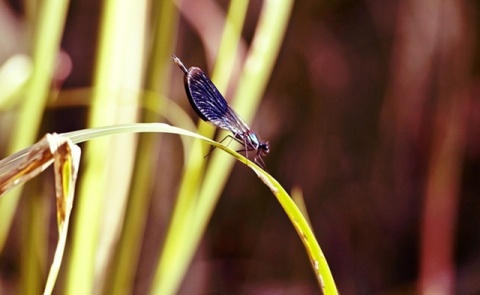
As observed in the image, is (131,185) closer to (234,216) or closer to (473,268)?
(234,216)

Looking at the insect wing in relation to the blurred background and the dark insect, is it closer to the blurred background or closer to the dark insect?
the dark insect

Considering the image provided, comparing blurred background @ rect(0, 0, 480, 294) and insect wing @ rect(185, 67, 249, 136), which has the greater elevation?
blurred background @ rect(0, 0, 480, 294)

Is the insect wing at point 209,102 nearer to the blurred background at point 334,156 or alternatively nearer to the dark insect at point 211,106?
the dark insect at point 211,106

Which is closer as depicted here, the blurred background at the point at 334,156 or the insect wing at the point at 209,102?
the insect wing at the point at 209,102

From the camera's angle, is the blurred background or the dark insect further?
the blurred background

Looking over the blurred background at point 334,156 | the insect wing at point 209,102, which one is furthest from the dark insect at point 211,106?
the blurred background at point 334,156

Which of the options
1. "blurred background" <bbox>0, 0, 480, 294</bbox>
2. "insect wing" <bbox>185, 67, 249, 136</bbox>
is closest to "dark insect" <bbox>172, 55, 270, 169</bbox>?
"insect wing" <bbox>185, 67, 249, 136</bbox>

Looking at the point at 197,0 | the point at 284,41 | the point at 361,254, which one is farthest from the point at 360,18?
the point at 361,254

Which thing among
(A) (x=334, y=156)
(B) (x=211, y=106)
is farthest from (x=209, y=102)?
(A) (x=334, y=156)
